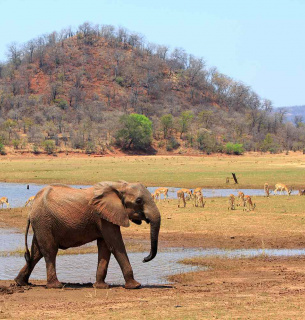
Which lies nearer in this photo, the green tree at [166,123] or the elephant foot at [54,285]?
the elephant foot at [54,285]

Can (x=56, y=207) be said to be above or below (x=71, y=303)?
above

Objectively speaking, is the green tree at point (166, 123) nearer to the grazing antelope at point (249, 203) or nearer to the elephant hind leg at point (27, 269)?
the grazing antelope at point (249, 203)

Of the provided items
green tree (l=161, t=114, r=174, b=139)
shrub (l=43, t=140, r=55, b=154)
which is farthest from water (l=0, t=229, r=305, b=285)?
green tree (l=161, t=114, r=174, b=139)

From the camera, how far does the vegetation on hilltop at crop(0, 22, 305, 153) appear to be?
103500mm

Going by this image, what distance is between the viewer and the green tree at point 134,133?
320 ft

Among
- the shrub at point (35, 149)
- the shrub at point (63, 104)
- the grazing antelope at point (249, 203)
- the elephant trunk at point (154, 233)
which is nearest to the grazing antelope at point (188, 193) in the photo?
the grazing antelope at point (249, 203)

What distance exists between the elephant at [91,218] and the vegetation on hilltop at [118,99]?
245 ft

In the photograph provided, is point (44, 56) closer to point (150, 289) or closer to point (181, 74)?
point (181, 74)

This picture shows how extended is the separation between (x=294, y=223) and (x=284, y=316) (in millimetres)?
13166

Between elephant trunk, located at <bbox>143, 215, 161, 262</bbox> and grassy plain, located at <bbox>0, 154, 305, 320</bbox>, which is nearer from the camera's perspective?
grassy plain, located at <bbox>0, 154, 305, 320</bbox>

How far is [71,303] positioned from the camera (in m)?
10.5

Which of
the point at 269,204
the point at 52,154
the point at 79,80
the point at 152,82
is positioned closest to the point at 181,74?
the point at 152,82

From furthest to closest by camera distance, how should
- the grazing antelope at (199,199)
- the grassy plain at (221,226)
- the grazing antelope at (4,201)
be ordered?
the grazing antelope at (4,201) < the grazing antelope at (199,199) < the grassy plain at (221,226)

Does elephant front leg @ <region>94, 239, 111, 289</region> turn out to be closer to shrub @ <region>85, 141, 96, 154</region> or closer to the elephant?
the elephant
